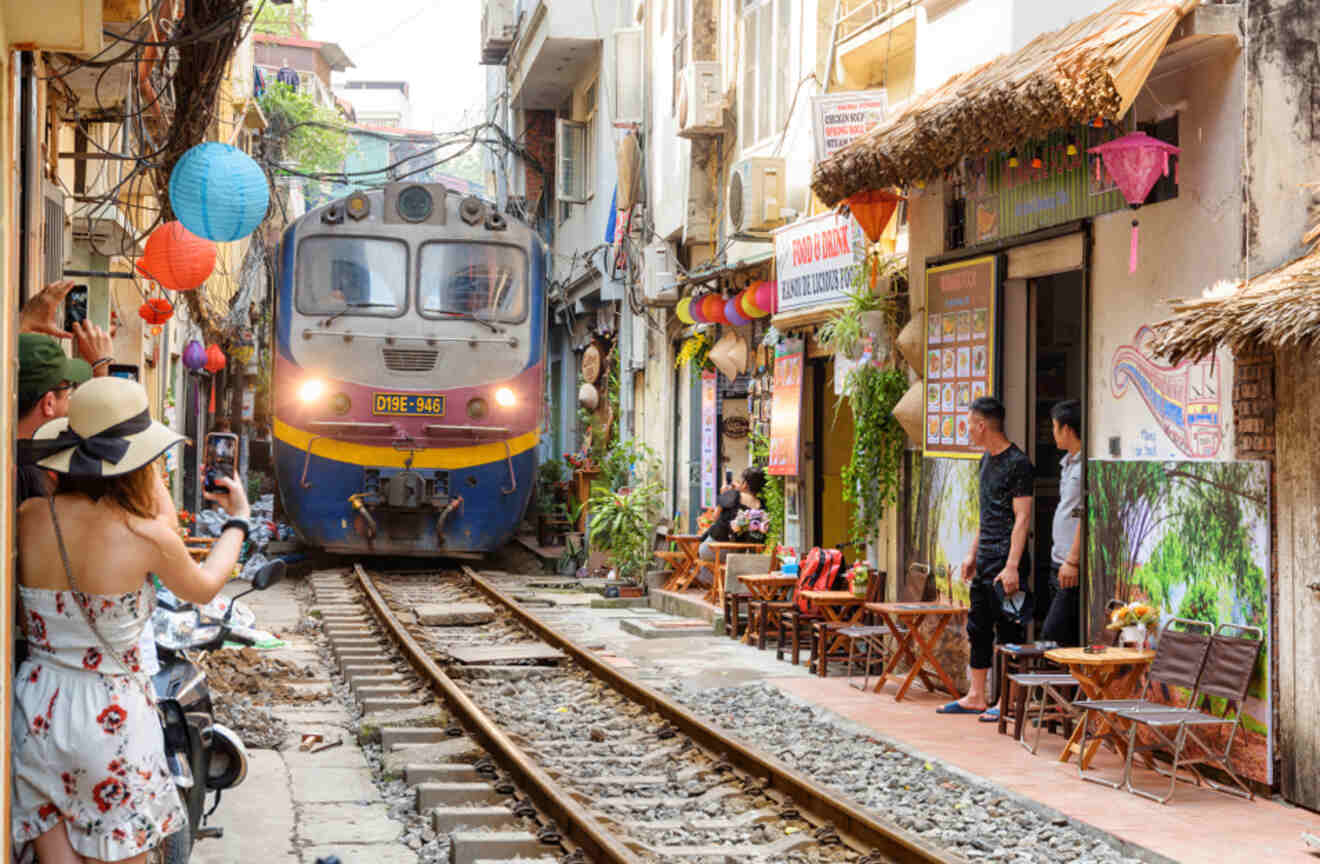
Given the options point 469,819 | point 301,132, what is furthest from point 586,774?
point 301,132

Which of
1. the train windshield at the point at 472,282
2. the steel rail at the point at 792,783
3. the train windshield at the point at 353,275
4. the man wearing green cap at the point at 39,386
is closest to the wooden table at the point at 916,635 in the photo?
the steel rail at the point at 792,783

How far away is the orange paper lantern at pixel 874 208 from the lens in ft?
34.9

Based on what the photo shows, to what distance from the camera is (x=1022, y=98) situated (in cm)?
781

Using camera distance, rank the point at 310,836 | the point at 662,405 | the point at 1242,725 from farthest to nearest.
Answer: the point at 662,405
the point at 1242,725
the point at 310,836

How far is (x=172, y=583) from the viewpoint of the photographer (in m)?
3.88

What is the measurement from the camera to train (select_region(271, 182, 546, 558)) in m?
16.6

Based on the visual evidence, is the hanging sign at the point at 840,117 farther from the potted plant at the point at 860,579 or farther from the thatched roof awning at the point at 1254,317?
the thatched roof awning at the point at 1254,317

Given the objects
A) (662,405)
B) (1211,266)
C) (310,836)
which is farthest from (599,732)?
(662,405)

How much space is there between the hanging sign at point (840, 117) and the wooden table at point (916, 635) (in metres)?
3.73

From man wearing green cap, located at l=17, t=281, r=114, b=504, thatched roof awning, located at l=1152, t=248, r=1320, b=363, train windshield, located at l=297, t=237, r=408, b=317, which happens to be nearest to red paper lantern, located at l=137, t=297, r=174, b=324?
train windshield, located at l=297, t=237, r=408, b=317

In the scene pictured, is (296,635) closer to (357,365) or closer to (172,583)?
(357,365)

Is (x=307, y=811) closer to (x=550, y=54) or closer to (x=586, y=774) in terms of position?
(x=586, y=774)

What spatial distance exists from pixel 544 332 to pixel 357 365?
2.22 meters

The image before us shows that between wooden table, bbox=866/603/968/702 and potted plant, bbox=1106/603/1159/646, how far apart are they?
1.81 metres
